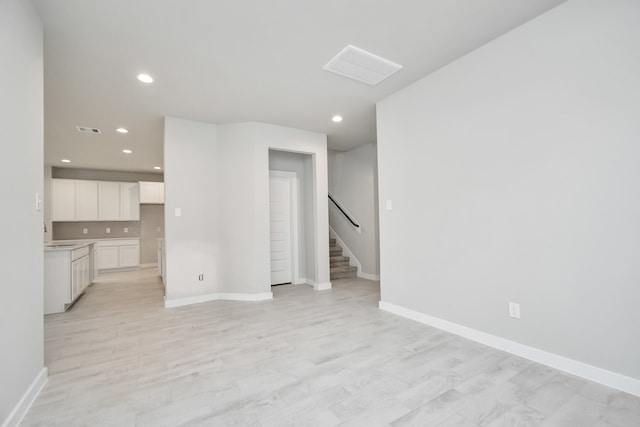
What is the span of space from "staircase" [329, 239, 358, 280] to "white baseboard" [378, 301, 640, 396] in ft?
8.92

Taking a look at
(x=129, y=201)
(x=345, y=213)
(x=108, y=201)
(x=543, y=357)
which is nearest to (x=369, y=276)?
(x=345, y=213)

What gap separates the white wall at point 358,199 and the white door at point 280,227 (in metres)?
→ 1.59

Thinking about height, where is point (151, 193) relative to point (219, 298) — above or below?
above

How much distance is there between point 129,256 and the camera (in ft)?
24.8

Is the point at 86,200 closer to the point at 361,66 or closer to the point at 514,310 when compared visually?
the point at 361,66

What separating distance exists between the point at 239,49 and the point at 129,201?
6864 mm

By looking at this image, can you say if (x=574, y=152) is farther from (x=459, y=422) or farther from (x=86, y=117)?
(x=86, y=117)

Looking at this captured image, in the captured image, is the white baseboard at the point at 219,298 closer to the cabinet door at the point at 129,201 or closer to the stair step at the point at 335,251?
the stair step at the point at 335,251

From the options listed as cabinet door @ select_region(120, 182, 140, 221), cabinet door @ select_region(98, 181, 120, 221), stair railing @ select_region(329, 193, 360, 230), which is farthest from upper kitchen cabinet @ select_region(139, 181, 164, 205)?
stair railing @ select_region(329, 193, 360, 230)

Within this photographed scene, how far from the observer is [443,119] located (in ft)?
9.73

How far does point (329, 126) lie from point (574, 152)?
329 cm

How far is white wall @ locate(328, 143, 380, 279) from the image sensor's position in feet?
18.9

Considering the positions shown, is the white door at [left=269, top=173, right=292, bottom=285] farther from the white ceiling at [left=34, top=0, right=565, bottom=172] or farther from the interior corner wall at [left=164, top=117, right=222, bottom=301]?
the white ceiling at [left=34, top=0, right=565, bottom=172]

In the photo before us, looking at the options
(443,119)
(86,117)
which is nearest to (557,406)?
(443,119)
